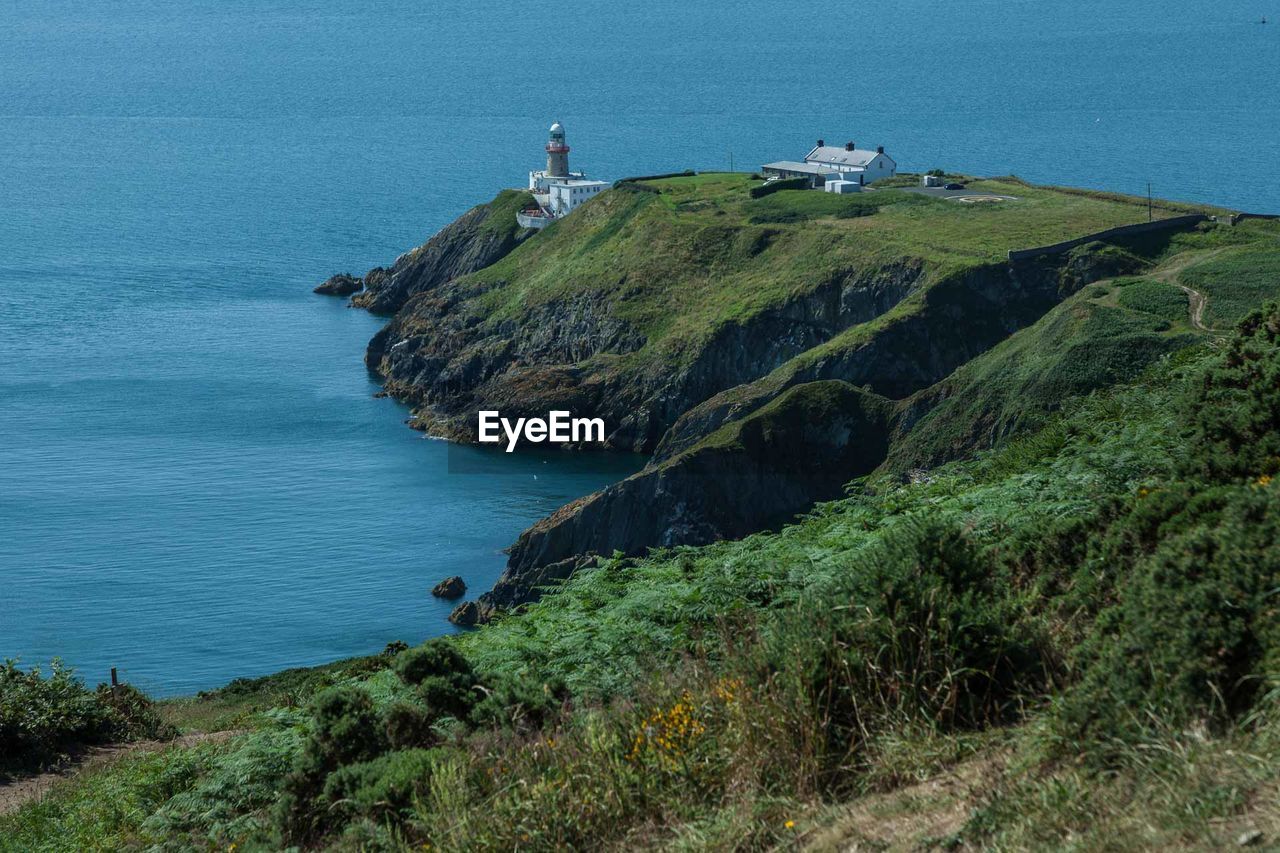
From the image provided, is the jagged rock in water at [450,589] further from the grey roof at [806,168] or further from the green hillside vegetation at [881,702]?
the grey roof at [806,168]

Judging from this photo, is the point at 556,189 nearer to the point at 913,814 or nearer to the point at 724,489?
the point at 724,489

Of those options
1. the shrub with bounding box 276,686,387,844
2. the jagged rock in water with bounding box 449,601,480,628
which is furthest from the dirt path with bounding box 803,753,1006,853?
the jagged rock in water with bounding box 449,601,480,628

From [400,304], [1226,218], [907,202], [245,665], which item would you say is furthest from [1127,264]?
[400,304]

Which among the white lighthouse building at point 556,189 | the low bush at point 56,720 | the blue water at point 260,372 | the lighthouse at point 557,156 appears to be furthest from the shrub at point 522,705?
the lighthouse at point 557,156

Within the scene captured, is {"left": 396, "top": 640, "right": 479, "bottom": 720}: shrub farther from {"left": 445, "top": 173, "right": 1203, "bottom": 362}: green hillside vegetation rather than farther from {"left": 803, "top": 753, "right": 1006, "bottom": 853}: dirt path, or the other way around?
{"left": 445, "top": 173, "right": 1203, "bottom": 362}: green hillside vegetation

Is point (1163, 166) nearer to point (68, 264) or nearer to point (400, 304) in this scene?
point (400, 304)
